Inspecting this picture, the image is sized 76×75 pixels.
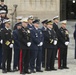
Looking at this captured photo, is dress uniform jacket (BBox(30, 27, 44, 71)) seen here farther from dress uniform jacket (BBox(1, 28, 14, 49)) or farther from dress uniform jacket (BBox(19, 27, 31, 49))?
dress uniform jacket (BBox(1, 28, 14, 49))

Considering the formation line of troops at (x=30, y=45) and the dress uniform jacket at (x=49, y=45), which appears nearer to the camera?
the formation line of troops at (x=30, y=45)

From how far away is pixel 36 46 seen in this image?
11.8m

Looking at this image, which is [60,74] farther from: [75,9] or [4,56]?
[75,9]

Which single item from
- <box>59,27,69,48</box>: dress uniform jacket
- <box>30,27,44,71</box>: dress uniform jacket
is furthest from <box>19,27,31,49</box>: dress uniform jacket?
<box>59,27,69,48</box>: dress uniform jacket

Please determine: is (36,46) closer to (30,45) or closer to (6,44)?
(30,45)

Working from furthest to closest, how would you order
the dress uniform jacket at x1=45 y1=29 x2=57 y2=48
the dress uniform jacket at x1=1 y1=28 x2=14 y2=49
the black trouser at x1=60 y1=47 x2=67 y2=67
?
the black trouser at x1=60 y1=47 x2=67 y2=67 → the dress uniform jacket at x1=45 y1=29 x2=57 y2=48 → the dress uniform jacket at x1=1 y1=28 x2=14 y2=49

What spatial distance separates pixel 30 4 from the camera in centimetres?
2239

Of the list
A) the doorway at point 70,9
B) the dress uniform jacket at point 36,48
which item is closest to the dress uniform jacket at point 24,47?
the dress uniform jacket at point 36,48

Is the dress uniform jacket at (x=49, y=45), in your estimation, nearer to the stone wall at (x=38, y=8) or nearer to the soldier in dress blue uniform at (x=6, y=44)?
the soldier in dress blue uniform at (x=6, y=44)

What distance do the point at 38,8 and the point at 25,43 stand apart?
11.1 m

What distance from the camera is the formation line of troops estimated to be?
37.8ft

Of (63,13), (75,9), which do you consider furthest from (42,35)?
(75,9)

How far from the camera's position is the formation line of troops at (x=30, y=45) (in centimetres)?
1152

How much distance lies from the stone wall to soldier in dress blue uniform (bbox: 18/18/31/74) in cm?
1077
